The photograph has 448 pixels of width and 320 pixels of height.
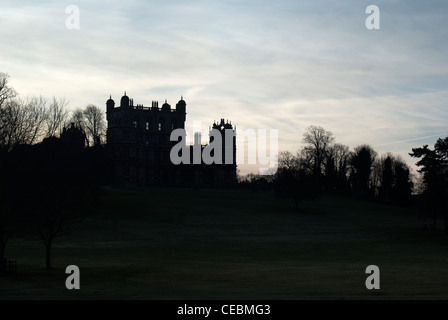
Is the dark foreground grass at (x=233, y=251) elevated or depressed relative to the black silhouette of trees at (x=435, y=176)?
depressed

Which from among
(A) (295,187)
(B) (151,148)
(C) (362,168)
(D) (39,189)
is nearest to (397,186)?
(C) (362,168)

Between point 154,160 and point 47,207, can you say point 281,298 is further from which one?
point 154,160

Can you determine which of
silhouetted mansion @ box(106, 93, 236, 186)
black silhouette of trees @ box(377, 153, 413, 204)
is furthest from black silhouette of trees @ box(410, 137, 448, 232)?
silhouetted mansion @ box(106, 93, 236, 186)

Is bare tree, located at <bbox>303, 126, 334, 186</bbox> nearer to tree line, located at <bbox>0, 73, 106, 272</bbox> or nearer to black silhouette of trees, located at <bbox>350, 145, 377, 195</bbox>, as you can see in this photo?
black silhouette of trees, located at <bbox>350, 145, 377, 195</bbox>

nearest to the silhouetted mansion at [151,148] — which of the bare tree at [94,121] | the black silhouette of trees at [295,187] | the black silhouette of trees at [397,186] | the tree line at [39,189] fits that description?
the bare tree at [94,121]

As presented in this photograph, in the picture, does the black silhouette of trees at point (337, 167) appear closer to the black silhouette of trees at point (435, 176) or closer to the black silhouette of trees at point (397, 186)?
the black silhouette of trees at point (397, 186)

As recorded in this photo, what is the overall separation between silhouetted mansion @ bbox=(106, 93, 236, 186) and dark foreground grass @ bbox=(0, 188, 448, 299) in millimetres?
24970

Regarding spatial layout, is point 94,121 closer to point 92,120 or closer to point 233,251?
point 92,120

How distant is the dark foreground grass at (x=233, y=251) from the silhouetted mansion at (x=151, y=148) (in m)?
25.0

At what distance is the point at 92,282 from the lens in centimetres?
3553

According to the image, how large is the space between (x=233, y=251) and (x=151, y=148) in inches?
3847

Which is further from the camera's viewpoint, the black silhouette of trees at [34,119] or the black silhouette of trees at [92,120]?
the black silhouette of trees at [92,120]

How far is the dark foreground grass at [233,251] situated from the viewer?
3159 cm
